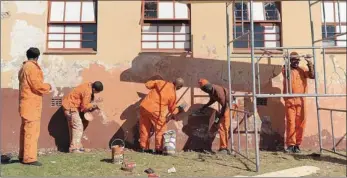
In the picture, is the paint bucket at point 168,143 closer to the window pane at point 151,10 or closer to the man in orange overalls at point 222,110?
the man in orange overalls at point 222,110

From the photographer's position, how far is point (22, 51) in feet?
26.3

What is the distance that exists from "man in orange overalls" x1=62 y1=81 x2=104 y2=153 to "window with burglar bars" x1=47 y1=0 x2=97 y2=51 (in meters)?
1.18

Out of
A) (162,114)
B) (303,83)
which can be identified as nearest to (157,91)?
(162,114)

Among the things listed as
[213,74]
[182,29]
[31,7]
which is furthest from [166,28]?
[31,7]

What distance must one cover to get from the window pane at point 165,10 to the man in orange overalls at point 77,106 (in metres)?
2.29

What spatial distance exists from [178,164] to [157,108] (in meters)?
1.37

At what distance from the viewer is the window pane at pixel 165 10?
27.8 feet

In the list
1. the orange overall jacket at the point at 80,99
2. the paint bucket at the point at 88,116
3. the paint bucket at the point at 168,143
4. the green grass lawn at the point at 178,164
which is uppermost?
the orange overall jacket at the point at 80,99

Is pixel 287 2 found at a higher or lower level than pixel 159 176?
higher

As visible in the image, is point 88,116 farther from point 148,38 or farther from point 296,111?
point 296,111

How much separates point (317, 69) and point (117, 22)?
15.7ft

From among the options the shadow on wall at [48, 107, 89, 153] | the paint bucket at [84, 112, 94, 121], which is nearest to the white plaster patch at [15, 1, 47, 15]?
the shadow on wall at [48, 107, 89, 153]

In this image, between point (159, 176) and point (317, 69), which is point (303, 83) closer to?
point (317, 69)

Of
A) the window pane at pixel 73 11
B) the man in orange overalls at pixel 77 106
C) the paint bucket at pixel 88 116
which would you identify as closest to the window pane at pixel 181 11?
the window pane at pixel 73 11
